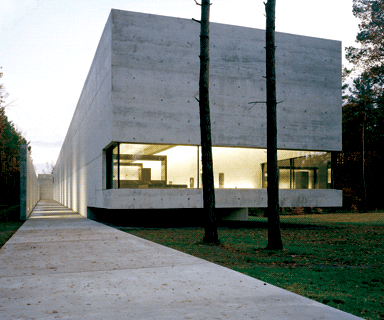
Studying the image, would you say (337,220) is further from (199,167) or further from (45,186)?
(45,186)

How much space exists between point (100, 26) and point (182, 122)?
7050 mm

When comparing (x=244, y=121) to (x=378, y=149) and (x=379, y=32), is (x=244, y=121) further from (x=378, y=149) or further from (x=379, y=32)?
(x=378, y=149)

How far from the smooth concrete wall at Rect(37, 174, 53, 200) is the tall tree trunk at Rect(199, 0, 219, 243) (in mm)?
87777

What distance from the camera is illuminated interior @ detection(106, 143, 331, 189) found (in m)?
16.6

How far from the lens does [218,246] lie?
10.1 meters

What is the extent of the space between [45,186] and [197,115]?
83.5 m

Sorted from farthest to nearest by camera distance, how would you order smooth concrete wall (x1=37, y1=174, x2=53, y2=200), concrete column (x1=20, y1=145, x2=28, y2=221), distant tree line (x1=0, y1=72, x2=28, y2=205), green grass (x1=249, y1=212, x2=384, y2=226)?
smooth concrete wall (x1=37, y1=174, x2=53, y2=200), distant tree line (x1=0, y1=72, x2=28, y2=205), green grass (x1=249, y1=212, x2=384, y2=226), concrete column (x1=20, y1=145, x2=28, y2=221)

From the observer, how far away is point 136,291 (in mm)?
5066

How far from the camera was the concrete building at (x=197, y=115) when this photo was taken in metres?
16.5

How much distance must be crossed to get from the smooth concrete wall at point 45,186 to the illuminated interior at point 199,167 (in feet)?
260

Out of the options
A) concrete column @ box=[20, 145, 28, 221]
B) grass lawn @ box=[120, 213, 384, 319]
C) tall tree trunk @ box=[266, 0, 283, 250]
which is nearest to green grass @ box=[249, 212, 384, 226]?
grass lawn @ box=[120, 213, 384, 319]

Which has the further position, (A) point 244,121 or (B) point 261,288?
(A) point 244,121

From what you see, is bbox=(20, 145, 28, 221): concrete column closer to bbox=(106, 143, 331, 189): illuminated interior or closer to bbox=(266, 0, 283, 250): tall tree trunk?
bbox=(106, 143, 331, 189): illuminated interior

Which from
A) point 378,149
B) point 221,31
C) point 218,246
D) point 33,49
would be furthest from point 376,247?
point 378,149
